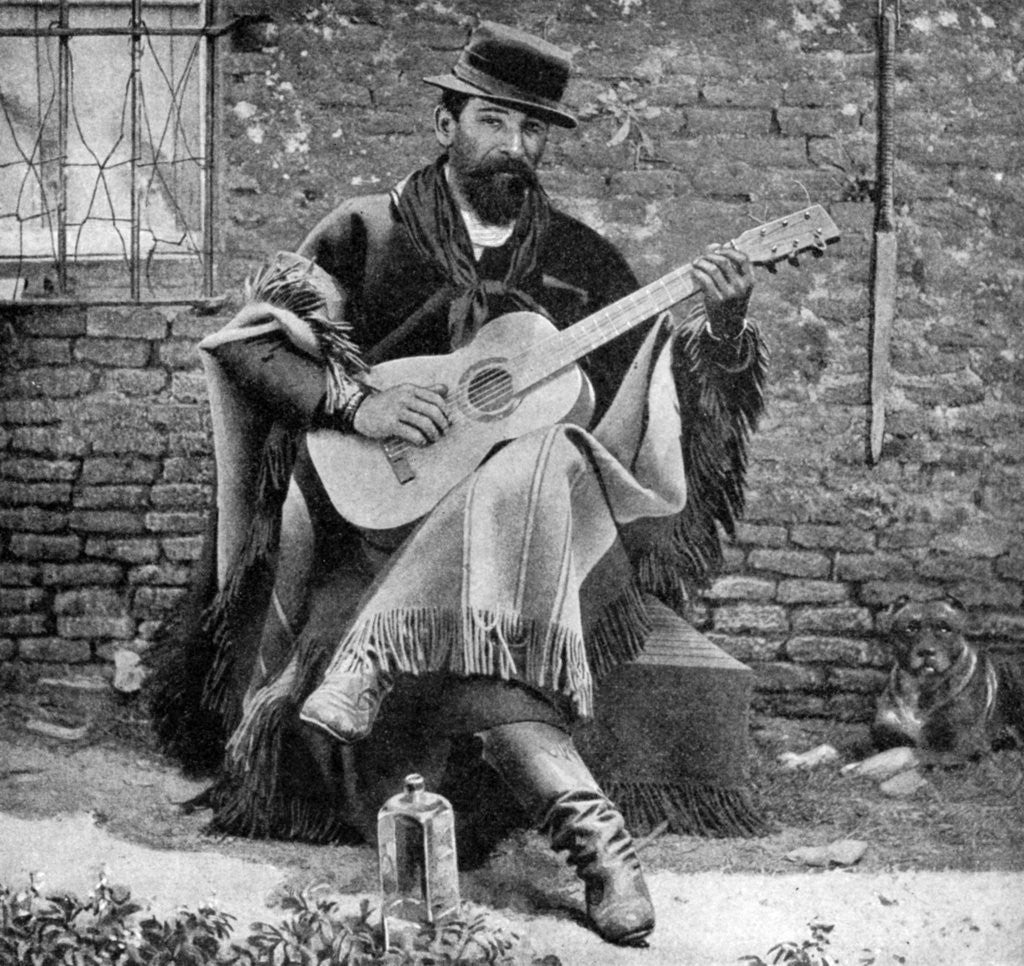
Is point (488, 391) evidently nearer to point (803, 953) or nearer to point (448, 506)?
point (448, 506)

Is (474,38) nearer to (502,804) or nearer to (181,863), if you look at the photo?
(502,804)

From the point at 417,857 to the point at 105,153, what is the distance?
2.04m

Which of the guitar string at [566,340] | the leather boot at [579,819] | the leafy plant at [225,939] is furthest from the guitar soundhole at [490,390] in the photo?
the leafy plant at [225,939]

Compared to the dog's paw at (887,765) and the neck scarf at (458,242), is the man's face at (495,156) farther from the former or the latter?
the dog's paw at (887,765)

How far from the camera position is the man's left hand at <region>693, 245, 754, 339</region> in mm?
3766

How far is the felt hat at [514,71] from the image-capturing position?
12.5ft

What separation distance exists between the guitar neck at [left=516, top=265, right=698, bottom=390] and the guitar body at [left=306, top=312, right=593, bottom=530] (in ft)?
0.08

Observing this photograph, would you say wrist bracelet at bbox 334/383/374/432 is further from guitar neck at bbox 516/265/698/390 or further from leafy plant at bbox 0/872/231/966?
leafy plant at bbox 0/872/231/966

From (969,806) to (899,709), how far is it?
11.7 inches

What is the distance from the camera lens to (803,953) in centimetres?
345

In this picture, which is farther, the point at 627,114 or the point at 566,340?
the point at 627,114

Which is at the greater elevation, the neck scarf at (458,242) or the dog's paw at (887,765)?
the neck scarf at (458,242)

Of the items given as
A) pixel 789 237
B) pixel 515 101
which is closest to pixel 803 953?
pixel 789 237

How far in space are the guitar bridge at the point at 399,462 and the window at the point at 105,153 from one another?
71cm
